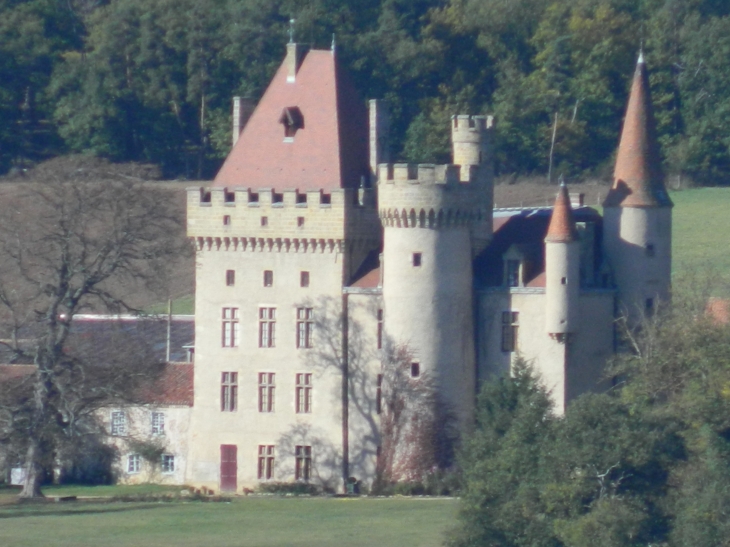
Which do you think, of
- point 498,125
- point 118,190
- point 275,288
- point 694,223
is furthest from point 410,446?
point 498,125

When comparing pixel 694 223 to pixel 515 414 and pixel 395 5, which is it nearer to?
pixel 395 5

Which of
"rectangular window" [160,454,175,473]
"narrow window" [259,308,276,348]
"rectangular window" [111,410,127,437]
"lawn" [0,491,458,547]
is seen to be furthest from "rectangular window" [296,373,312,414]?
"rectangular window" [111,410,127,437]

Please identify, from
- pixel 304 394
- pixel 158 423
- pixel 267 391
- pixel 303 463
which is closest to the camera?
pixel 303 463

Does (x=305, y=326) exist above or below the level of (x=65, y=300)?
below

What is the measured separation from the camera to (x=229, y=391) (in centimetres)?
6400

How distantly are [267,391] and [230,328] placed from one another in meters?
2.03

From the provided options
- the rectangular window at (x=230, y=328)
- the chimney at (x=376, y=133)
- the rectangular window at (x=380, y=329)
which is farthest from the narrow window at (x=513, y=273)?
the rectangular window at (x=230, y=328)

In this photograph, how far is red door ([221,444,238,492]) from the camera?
6378 cm

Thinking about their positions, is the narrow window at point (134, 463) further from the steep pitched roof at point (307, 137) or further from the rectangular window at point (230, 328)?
the steep pitched roof at point (307, 137)

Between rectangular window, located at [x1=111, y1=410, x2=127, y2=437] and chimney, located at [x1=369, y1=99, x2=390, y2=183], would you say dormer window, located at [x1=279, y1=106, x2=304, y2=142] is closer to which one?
chimney, located at [x1=369, y1=99, x2=390, y2=183]

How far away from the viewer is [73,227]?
201ft

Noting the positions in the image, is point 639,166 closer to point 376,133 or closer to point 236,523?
point 376,133

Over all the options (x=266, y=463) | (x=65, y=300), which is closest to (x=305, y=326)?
(x=266, y=463)

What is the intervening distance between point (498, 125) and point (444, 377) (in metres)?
39.2
